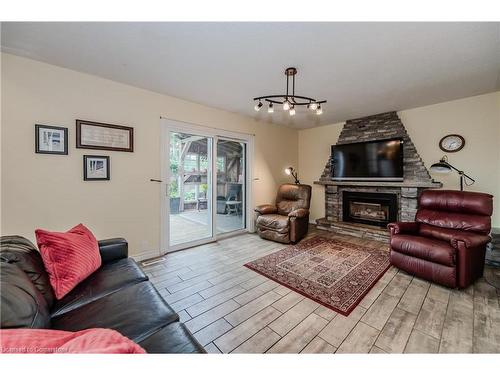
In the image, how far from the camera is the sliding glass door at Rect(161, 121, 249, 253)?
3303mm

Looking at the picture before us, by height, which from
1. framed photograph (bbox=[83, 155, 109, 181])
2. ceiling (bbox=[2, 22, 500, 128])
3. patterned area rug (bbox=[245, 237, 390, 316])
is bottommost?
patterned area rug (bbox=[245, 237, 390, 316])

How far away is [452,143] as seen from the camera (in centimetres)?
339

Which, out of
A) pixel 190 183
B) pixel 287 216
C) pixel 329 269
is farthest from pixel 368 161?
pixel 190 183

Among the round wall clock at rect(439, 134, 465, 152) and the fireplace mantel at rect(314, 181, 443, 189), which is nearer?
the round wall clock at rect(439, 134, 465, 152)

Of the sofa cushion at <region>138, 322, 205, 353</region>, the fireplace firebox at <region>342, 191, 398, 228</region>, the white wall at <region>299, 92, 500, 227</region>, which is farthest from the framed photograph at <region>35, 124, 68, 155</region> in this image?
the white wall at <region>299, 92, 500, 227</region>

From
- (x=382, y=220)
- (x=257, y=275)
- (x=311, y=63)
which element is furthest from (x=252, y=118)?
(x=382, y=220)

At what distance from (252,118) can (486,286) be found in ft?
13.7

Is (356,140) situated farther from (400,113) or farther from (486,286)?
(486,286)

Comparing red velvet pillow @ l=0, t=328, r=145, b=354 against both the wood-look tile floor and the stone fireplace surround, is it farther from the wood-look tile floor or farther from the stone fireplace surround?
the stone fireplace surround

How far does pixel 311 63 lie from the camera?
2260 millimetres

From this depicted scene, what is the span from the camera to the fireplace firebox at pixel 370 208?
3.99 metres

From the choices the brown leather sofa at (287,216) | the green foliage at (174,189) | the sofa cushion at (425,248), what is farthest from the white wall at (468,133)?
the green foliage at (174,189)

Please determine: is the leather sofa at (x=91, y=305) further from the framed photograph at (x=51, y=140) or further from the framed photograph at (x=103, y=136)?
the framed photograph at (x=103, y=136)

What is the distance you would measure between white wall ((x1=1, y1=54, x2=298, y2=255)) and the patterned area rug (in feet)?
6.13
